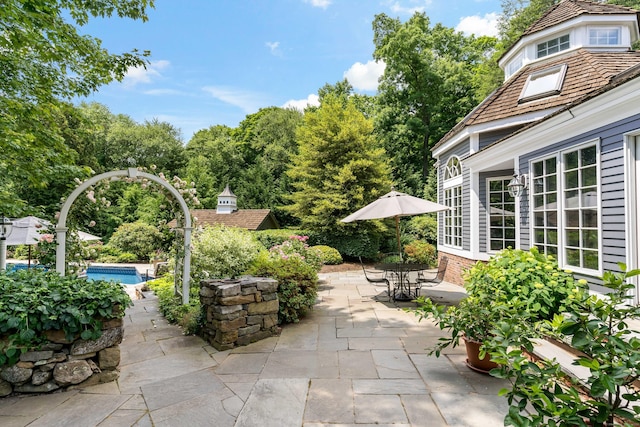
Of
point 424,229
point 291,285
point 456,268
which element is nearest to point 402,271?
point 291,285

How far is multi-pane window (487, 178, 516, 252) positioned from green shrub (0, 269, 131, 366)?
25.4ft

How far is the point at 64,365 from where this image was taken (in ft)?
9.61

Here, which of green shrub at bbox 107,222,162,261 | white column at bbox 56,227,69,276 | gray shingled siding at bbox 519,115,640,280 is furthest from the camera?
green shrub at bbox 107,222,162,261

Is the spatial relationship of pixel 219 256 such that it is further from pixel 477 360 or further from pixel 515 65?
pixel 515 65

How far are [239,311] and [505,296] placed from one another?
311 centimetres

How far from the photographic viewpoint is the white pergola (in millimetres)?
4723

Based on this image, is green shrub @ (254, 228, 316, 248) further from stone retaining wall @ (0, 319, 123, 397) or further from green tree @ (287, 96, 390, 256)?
stone retaining wall @ (0, 319, 123, 397)

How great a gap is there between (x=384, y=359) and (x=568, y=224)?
3.52 meters

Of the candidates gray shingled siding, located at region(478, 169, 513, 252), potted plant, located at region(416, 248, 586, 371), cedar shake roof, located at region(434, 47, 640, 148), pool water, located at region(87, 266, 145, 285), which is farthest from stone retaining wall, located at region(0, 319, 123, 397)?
pool water, located at region(87, 266, 145, 285)

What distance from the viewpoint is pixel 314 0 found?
26.6ft

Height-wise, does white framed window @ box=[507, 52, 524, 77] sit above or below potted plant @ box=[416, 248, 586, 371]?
above

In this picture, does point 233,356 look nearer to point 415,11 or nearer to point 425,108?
point 425,108

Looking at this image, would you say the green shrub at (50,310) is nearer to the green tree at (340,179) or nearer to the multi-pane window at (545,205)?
the multi-pane window at (545,205)

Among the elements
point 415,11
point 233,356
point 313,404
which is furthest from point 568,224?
point 415,11
